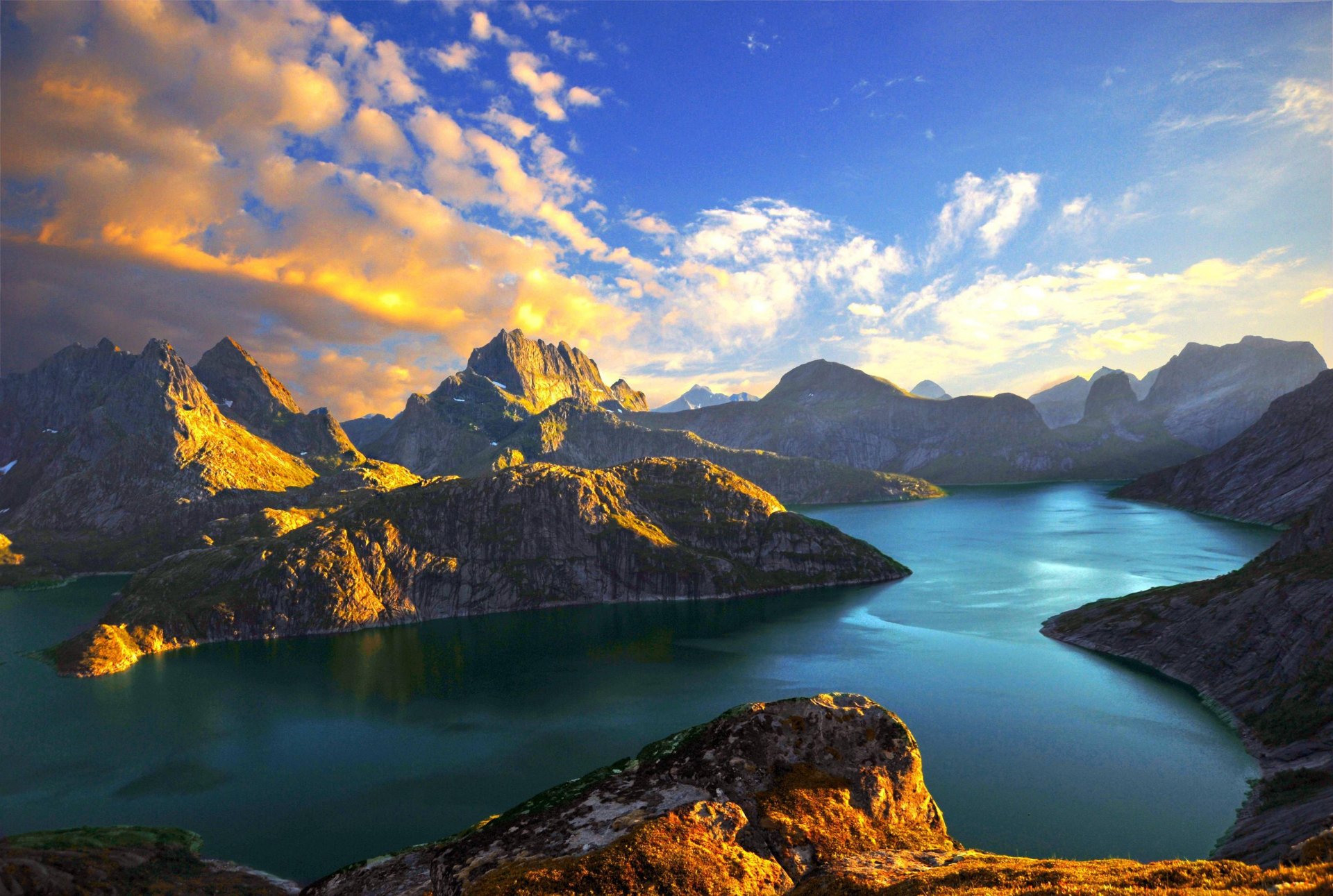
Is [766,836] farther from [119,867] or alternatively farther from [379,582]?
[379,582]

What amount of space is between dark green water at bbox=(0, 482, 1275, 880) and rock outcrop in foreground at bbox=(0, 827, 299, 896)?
3849 mm

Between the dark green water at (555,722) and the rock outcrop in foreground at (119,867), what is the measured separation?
3.85m

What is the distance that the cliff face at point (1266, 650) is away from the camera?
54.5m

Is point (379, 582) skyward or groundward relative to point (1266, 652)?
skyward

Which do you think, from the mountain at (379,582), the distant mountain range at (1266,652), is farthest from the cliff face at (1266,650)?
the mountain at (379,582)

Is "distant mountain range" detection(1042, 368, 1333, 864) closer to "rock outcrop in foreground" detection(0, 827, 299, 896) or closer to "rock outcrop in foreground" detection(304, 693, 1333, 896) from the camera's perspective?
"rock outcrop in foreground" detection(304, 693, 1333, 896)

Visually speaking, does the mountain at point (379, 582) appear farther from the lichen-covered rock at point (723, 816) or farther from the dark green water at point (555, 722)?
the lichen-covered rock at point (723, 816)

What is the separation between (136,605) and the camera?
168750mm

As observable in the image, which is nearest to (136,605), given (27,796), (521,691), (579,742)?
(27,796)

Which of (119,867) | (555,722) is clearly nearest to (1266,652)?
(555,722)

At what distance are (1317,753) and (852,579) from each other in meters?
133

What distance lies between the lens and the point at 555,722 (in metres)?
96.9

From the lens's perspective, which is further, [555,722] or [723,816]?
[555,722]

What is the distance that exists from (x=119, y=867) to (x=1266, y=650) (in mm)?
130748
